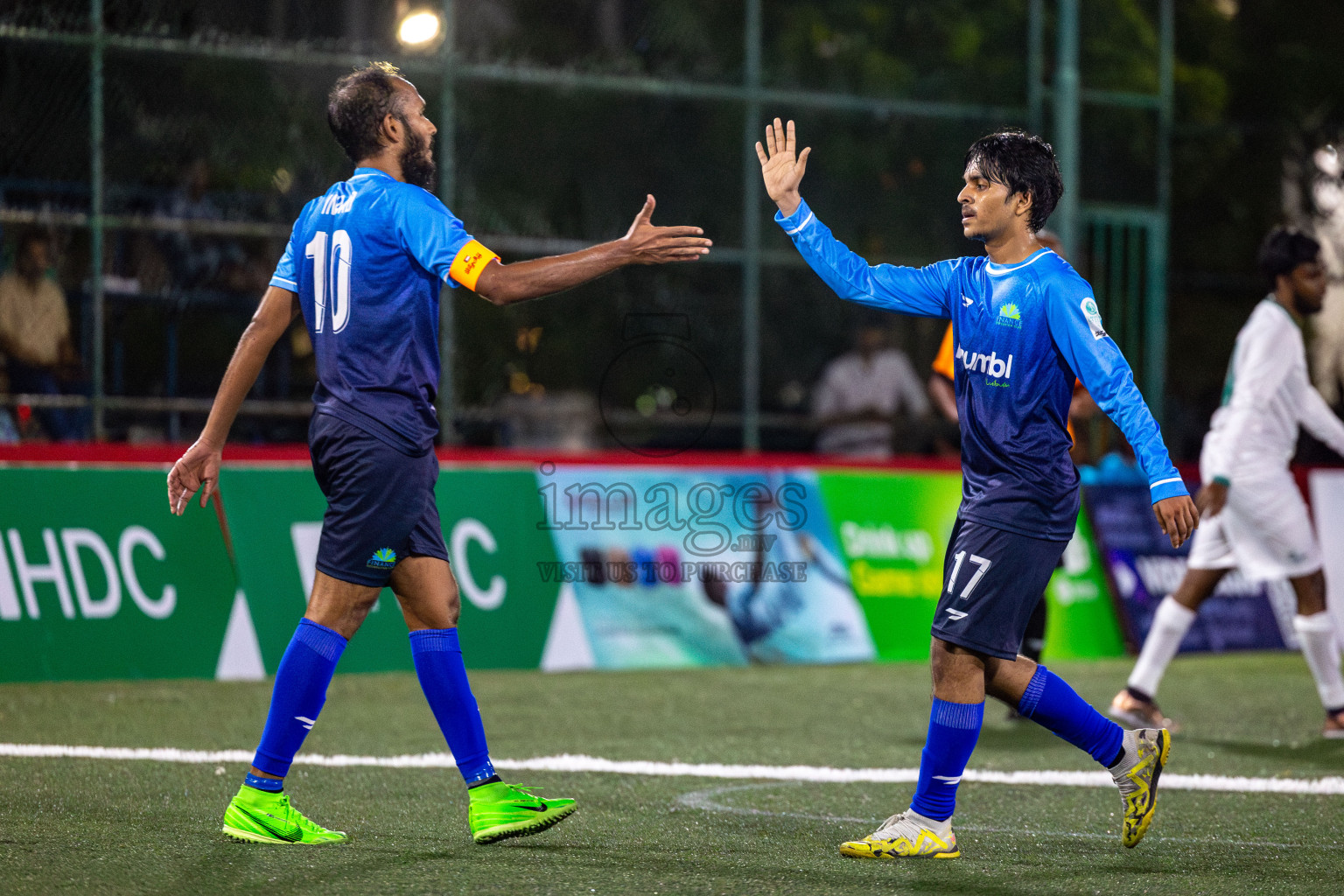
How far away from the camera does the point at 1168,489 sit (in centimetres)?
470

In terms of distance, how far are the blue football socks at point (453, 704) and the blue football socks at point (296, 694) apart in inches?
10.5

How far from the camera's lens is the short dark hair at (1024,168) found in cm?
502

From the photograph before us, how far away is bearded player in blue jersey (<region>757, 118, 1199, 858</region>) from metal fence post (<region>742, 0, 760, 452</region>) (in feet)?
28.6

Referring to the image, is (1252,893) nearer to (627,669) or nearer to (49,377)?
(627,669)

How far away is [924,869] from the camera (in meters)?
4.80

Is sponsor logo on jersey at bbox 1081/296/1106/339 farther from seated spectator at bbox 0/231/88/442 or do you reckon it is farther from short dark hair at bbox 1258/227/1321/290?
seated spectator at bbox 0/231/88/442

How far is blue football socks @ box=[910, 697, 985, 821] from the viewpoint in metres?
4.98

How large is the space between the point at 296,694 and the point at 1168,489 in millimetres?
2450

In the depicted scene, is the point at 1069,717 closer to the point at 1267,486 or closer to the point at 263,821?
the point at 263,821

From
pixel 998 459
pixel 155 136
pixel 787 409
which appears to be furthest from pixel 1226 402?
pixel 155 136

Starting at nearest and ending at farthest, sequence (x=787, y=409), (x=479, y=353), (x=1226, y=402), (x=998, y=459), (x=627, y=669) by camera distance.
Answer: (x=998, y=459), (x=1226, y=402), (x=627, y=669), (x=479, y=353), (x=787, y=409)

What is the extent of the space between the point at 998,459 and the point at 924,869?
3.74 feet

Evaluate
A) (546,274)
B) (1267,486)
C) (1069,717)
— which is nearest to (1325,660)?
(1267,486)

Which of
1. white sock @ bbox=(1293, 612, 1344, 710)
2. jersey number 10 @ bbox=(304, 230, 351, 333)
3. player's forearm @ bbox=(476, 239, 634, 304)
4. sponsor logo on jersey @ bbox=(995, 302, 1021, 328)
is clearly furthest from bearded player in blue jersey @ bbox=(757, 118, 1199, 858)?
white sock @ bbox=(1293, 612, 1344, 710)
